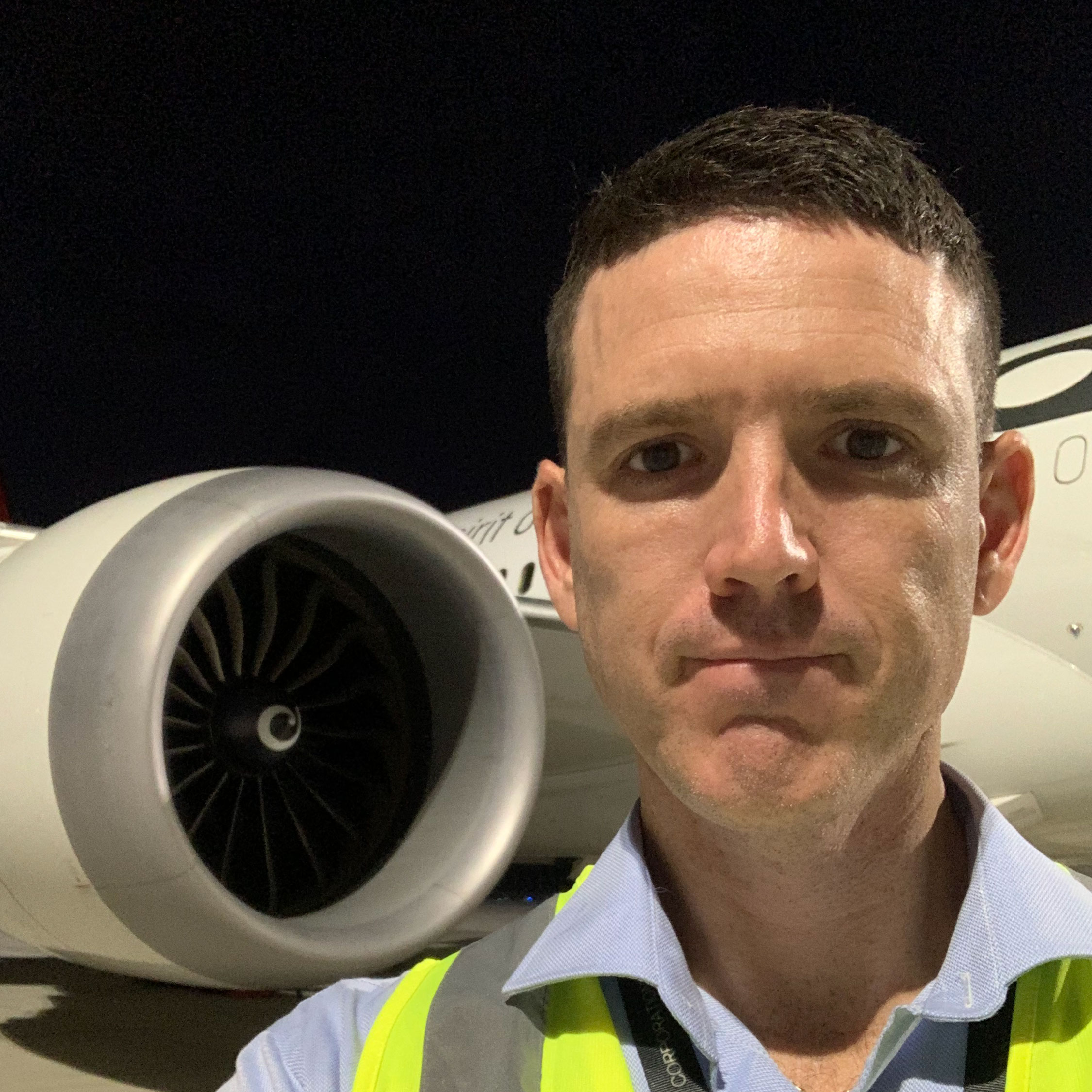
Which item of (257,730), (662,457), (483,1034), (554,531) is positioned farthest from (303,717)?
(662,457)

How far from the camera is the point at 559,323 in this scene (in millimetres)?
856

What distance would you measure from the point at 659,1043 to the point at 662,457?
37cm

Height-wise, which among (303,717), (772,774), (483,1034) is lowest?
(303,717)

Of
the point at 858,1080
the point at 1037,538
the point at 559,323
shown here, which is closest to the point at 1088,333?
Answer: the point at 1037,538

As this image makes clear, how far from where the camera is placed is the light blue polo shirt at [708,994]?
0.62m

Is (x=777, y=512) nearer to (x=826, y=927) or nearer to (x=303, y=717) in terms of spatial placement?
(x=826, y=927)

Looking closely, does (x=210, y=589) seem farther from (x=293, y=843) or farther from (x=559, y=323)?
(x=559, y=323)

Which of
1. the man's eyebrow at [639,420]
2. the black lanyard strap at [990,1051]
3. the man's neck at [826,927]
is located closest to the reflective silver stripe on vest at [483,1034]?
the man's neck at [826,927]

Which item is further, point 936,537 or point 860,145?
point 860,145

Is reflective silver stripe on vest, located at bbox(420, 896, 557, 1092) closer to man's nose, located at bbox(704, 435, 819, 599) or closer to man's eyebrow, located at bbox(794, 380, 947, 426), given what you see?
man's nose, located at bbox(704, 435, 819, 599)

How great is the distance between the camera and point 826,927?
2.26 ft

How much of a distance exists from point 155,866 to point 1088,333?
2820 mm

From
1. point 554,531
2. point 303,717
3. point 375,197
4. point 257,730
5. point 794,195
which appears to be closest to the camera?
point 794,195

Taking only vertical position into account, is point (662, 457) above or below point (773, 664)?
above
